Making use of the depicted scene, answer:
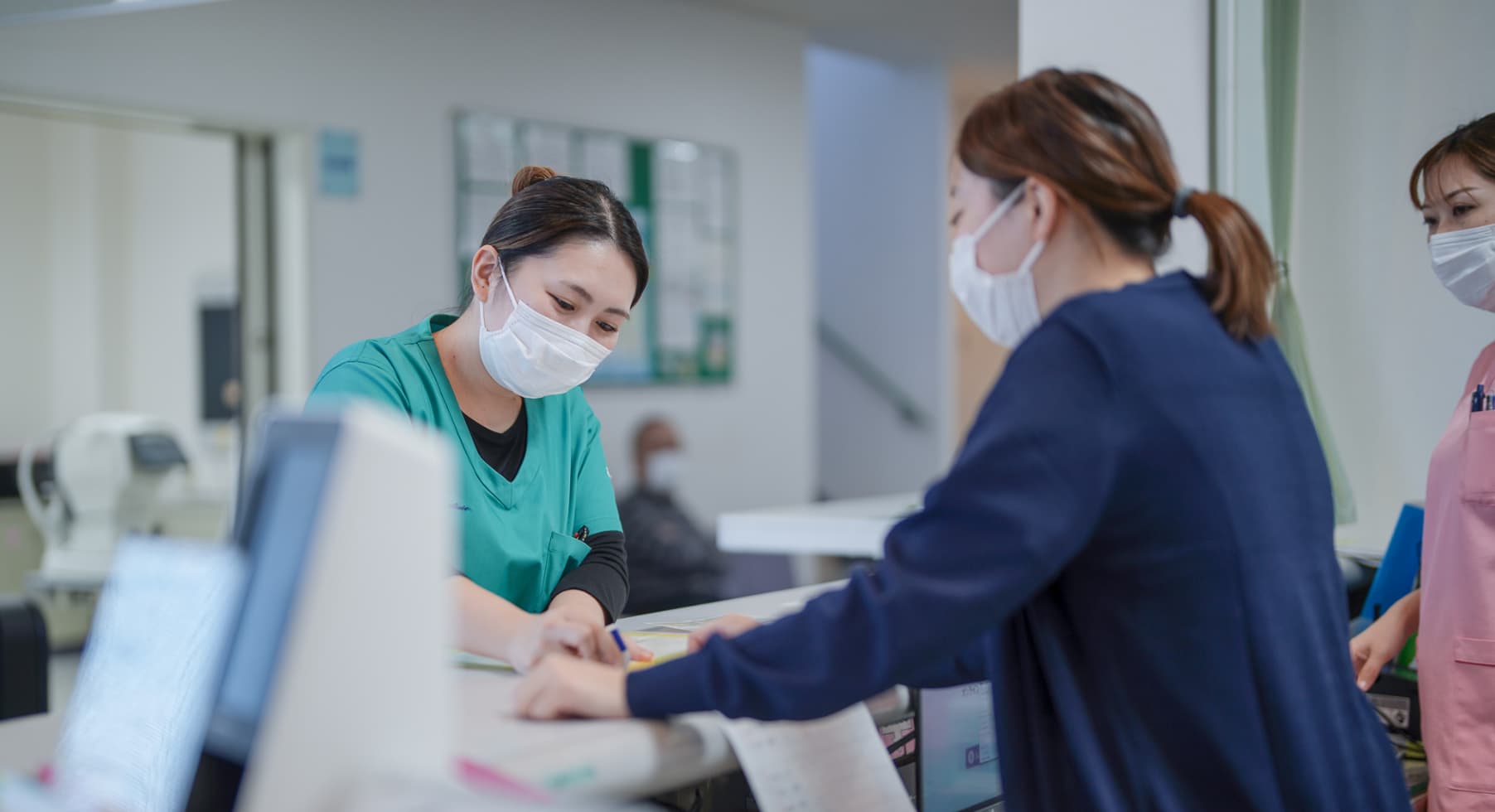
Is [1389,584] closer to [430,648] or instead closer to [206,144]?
[430,648]

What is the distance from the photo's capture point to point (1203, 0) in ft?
7.82

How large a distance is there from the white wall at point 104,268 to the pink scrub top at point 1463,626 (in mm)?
5915

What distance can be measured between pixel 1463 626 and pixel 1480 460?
222 millimetres

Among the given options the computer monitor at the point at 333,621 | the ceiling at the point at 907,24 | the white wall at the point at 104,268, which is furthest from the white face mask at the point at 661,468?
the computer monitor at the point at 333,621

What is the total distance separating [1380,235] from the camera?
2363mm

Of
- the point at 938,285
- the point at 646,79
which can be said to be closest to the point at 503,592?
the point at 646,79

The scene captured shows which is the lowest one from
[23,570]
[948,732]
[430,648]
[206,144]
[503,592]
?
[23,570]

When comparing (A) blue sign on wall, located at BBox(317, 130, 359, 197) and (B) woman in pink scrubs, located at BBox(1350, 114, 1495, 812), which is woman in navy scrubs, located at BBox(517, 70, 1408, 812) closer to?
(B) woman in pink scrubs, located at BBox(1350, 114, 1495, 812)

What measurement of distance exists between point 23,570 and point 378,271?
2.13 metres

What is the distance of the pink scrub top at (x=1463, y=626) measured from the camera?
158 centimetres

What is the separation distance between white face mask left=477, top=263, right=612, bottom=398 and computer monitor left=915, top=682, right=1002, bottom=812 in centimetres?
60

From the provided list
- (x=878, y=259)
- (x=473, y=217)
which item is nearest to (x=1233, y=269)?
(x=473, y=217)

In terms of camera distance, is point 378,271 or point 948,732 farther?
point 378,271

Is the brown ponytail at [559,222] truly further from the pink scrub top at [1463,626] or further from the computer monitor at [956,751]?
the pink scrub top at [1463,626]
